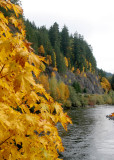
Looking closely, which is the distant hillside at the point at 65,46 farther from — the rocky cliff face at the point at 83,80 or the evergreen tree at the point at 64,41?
the rocky cliff face at the point at 83,80

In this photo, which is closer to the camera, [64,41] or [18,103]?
[18,103]

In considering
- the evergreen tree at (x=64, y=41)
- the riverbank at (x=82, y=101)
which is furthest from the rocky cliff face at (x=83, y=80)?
the evergreen tree at (x=64, y=41)

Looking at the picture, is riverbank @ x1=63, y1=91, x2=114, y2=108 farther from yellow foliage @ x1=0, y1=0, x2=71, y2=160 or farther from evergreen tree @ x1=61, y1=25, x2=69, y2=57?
yellow foliage @ x1=0, y1=0, x2=71, y2=160

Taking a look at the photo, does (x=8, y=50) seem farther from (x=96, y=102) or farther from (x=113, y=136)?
(x=96, y=102)

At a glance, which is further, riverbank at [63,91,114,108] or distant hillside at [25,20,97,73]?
distant hillside at [25,20,97,73]

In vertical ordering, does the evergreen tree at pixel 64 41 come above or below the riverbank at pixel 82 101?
above

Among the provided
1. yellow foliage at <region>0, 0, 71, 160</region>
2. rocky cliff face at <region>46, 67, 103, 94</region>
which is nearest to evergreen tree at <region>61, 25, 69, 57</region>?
rocky cliff face at <region>46, 67, 103, 94</region>

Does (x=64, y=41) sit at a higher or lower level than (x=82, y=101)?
higher

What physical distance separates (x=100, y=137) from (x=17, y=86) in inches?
566

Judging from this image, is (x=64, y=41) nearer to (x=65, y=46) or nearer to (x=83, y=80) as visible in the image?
(x=65, y=46)

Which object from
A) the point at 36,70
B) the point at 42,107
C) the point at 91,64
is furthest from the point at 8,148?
the point at 91,64

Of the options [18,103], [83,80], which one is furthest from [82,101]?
[18,103]

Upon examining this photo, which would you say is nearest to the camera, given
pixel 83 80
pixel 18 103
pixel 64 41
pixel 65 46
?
pixel 18 103

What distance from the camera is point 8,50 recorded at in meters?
1.61
